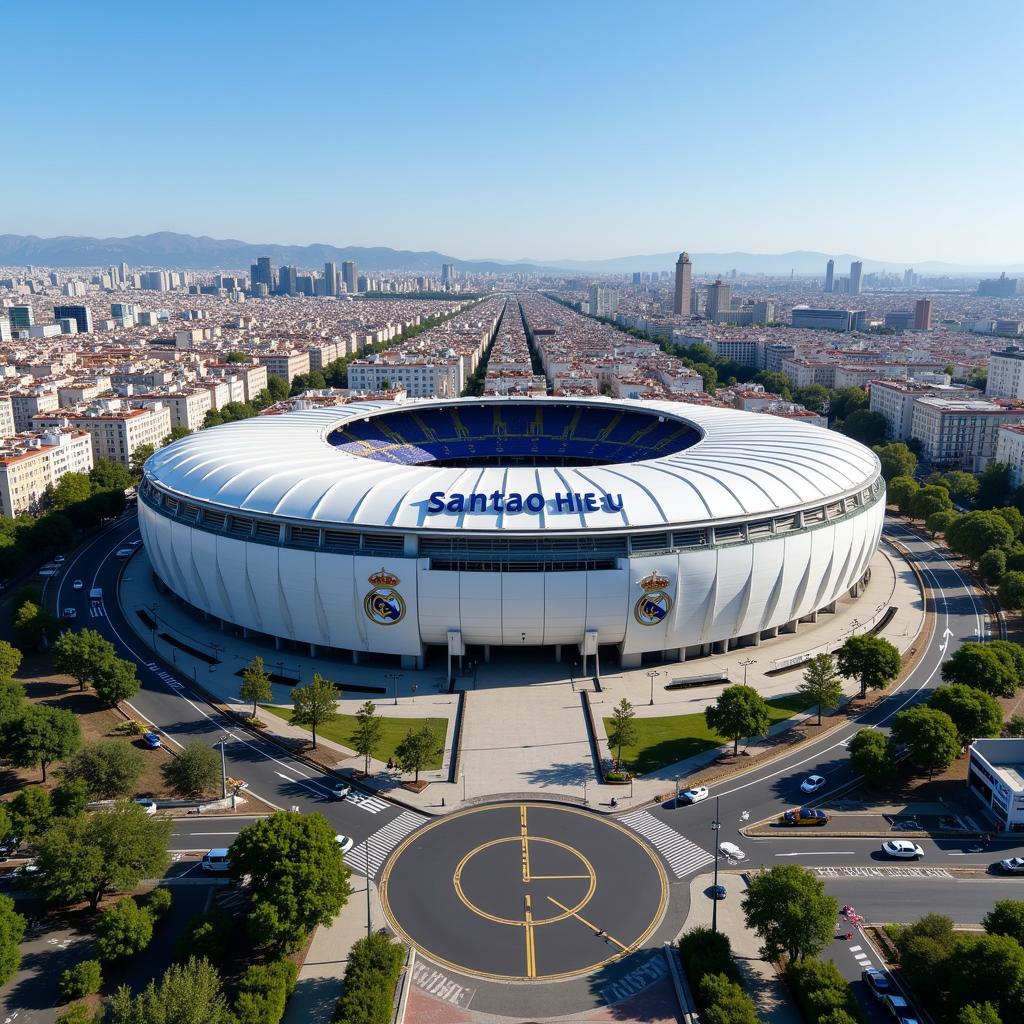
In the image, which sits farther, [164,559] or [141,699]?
[164,559]

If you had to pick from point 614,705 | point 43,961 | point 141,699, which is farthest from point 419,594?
point 43,961

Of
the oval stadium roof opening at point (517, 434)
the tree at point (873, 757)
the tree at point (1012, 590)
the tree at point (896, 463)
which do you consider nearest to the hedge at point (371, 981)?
Answer: the tree at point (873, 757)

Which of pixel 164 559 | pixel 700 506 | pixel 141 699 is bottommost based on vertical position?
pixel 141 699

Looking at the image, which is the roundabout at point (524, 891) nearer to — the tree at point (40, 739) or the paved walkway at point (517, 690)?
the paved walkway at point (517, 690)

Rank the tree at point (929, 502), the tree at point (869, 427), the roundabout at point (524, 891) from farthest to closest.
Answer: the tree at point (869, 427)
the tree at point (929, 502)
the roundabout at point (524, 891)

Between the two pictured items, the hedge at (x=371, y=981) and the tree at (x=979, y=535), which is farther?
the tree at (x=979, y=535)

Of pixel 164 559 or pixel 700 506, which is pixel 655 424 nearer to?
pixel 700 506

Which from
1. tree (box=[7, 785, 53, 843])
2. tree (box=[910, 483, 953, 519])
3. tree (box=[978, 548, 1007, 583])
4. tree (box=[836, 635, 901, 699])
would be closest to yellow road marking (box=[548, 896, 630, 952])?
tree (box=[7, 785, 53, 843])
